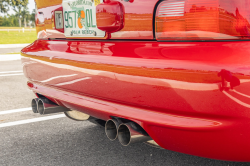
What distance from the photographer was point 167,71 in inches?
59.8

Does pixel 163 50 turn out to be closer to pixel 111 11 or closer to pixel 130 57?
pixel 130 57

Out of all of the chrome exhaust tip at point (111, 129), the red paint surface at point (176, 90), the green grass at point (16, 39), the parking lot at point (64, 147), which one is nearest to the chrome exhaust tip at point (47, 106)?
the parking lot at point (64, 147)

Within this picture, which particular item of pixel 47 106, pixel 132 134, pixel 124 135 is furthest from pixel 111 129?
pixel 47 106

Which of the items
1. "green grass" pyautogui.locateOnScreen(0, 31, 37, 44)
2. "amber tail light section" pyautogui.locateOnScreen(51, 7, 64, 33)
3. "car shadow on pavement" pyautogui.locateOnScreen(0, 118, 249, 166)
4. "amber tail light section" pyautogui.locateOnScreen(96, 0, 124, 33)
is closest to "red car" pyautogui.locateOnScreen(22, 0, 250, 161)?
"amber tail light section" pyautogui.locateOnScreen(96, 0, 124, 33)

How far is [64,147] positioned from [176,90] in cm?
158

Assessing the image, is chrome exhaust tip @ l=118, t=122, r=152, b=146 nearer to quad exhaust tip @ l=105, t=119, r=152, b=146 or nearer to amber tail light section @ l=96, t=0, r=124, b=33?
quad exhaust tip @ l=105, t=119, r=152, b=146

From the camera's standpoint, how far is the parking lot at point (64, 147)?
2438mm

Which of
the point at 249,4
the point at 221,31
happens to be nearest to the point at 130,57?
the point at 221,31

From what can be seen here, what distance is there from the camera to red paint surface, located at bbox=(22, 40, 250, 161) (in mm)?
1392

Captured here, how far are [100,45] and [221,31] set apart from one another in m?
0.78

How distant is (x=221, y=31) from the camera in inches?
57.6

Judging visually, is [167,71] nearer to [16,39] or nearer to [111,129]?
[111,129]

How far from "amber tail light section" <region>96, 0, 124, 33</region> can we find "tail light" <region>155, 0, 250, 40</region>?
0.86 ft

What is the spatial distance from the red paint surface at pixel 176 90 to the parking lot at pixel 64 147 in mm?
693
